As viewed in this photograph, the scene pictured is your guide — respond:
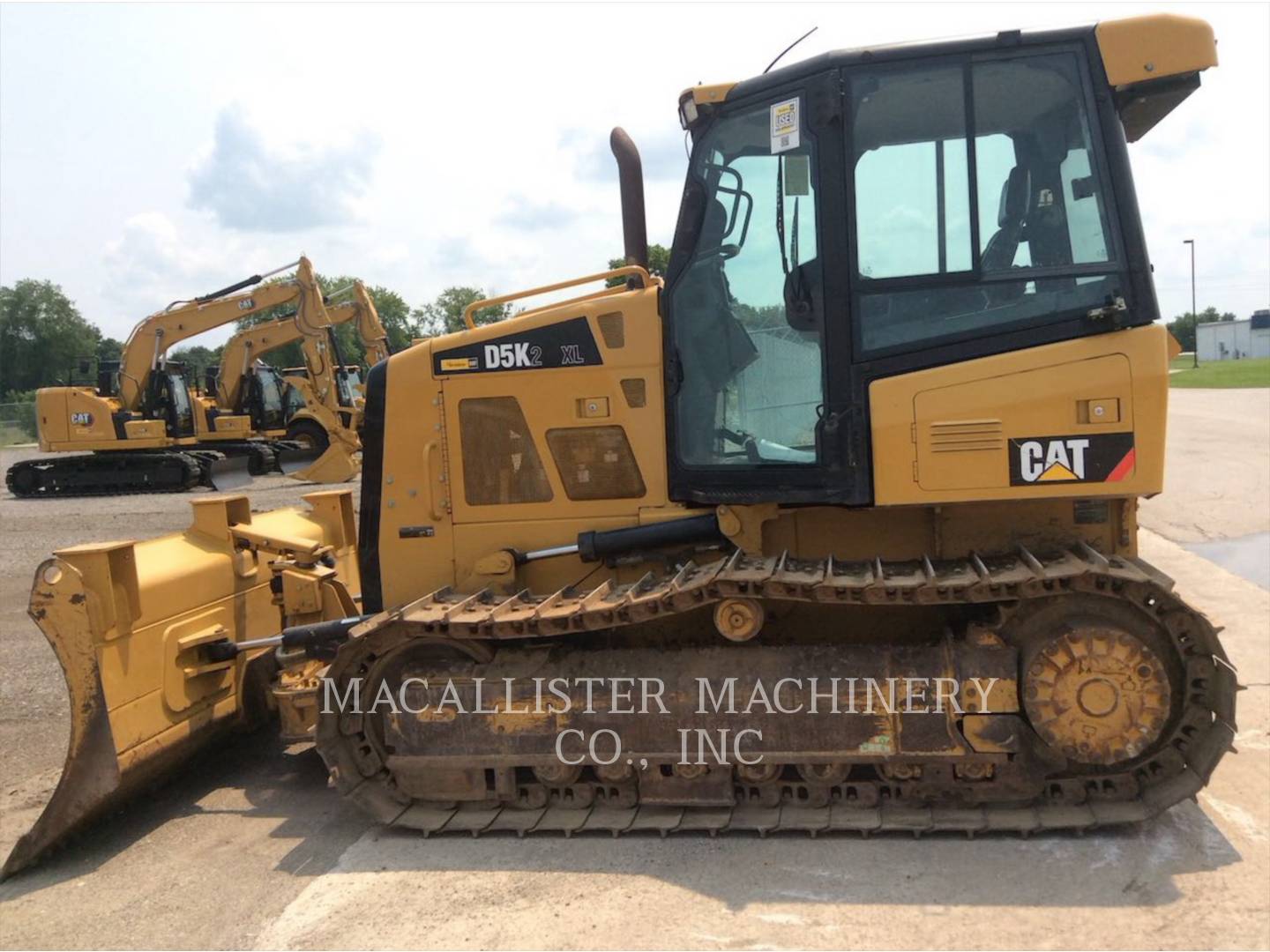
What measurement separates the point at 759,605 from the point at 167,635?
282cm

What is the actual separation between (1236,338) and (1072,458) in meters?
93.5

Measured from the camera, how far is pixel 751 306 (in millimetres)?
4301

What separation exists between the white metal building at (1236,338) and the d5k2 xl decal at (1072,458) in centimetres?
8793

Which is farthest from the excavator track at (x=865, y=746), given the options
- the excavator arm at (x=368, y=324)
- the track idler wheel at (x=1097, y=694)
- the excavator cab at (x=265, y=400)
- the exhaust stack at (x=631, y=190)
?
the excavator cab at (x=265, y=400)

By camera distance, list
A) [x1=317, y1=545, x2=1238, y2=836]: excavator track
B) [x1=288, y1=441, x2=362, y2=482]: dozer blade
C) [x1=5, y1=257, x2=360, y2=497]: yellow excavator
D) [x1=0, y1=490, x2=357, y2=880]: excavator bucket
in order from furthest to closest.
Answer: [x1=5, y1=257, x2=360, y2=497]: yellow excavator → [x1=288, y1=441, x2=362, y2=482]: dozer blade → [x1=0, y1=490, x2=357, y2=880]: excavator bucket → [x1=317, y1=545, x2=1238, y2=836]: excavator track

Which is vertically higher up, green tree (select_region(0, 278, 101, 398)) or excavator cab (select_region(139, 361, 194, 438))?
green tree (select_region(0, 278, 101, 398))

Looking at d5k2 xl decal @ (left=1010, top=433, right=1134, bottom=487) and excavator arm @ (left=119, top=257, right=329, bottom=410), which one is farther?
excavator arm @ (left=119, top=257, right=329, bottom=410)

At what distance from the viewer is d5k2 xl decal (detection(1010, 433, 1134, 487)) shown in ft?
12.7

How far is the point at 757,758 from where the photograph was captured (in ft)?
13.4

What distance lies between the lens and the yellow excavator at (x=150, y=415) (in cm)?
2072

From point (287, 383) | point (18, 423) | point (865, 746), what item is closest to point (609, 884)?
point (865, 746)

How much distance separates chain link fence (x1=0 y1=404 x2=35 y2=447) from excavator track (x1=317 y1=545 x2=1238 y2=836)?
47.9 meters

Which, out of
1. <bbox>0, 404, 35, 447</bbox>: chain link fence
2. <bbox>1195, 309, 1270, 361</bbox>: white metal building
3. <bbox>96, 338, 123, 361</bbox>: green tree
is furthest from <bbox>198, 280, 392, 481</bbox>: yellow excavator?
<bbox>1195, 309, 1270, 361</bbox>: white metal building

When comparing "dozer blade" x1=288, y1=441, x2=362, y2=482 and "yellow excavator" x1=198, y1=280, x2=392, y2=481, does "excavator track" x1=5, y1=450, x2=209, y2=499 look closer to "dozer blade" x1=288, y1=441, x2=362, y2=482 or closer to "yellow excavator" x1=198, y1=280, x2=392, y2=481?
"yellow excavator" x1=198, y1=280, x2=392, y2=481
